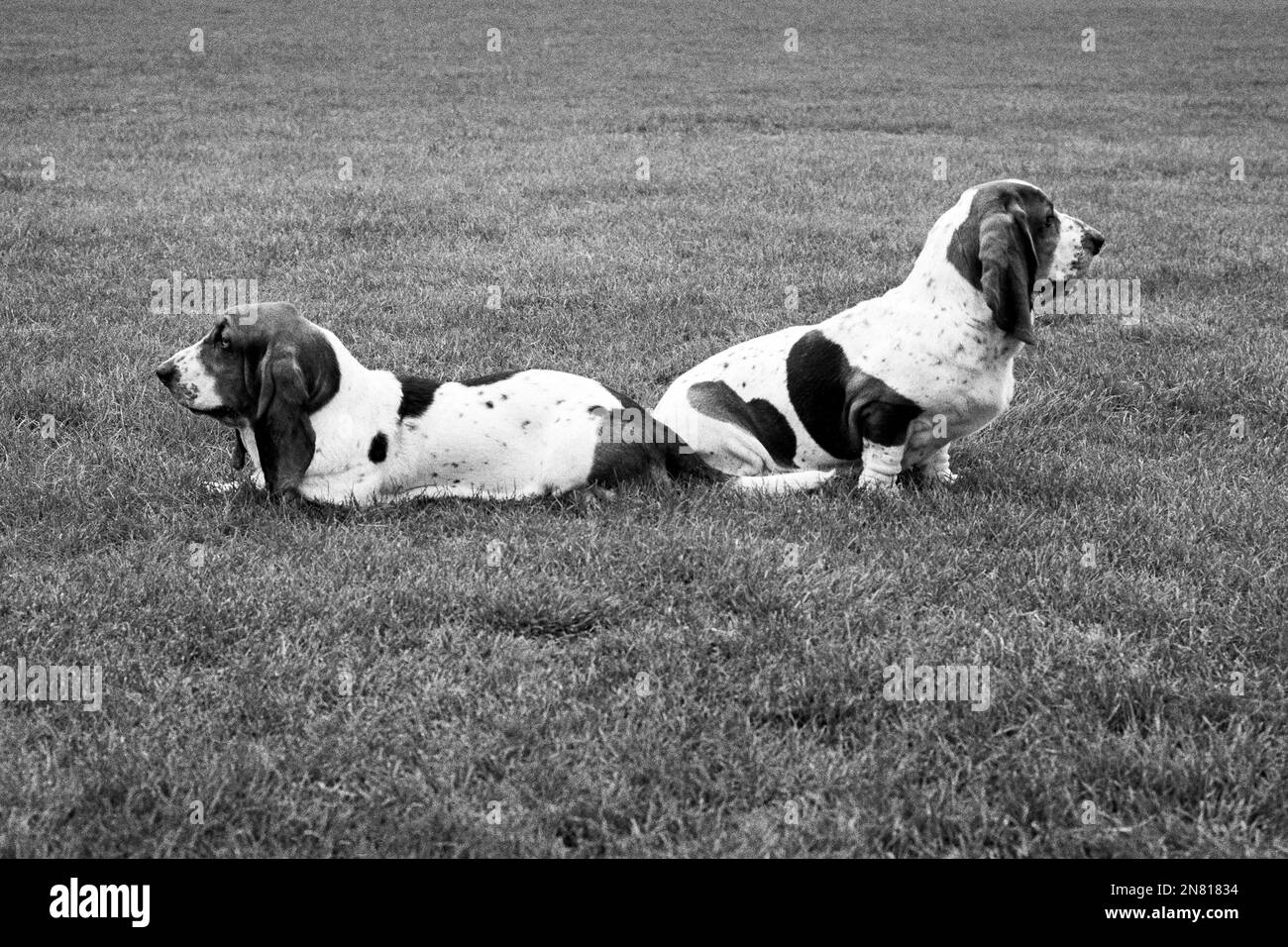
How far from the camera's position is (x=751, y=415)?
20.6 feet

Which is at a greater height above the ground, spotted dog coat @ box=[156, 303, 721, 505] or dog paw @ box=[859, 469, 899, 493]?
spotted dog coat @ box=[156, 303, 721, 505]

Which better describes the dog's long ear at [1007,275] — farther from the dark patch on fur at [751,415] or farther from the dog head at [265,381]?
the dog head at [265,381]

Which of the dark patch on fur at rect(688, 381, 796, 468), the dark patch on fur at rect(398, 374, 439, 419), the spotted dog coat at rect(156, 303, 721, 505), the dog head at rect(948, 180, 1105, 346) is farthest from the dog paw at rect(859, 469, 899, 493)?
the dark patch on fur at rect(398, 374, 439, 419)

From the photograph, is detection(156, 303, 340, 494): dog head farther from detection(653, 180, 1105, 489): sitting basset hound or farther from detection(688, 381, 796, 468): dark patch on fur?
detection(688, 381, 796, 468): dark patch on fur

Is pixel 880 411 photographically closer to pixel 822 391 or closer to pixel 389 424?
pixel 822 391

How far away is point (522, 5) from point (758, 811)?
4116 cm

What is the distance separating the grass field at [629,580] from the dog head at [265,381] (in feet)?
0.97

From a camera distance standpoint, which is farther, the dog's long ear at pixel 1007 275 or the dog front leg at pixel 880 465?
the dog front leg at pixel 880 465

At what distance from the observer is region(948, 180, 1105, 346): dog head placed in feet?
18.6

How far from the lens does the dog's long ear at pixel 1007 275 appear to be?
18.5ft

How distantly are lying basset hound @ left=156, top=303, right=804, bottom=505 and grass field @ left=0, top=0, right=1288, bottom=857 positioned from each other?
217 millimetres

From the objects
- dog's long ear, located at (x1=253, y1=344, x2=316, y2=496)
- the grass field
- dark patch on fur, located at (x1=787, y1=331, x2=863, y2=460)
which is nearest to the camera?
the grass field

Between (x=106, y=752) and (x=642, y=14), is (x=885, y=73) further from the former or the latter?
(x=106, y=752)

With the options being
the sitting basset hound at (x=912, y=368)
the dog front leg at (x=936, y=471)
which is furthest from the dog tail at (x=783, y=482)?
the dog front leg at (x=936, y=471)
